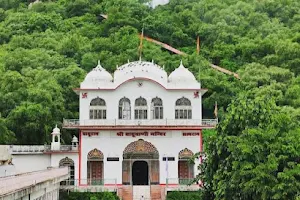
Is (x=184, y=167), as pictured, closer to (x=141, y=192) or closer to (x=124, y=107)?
(x=141, y=192)

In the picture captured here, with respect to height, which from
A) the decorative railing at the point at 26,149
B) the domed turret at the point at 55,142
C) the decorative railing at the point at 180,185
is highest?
the domed turret at the point at 55,142

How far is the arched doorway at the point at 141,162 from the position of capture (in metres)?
36.2

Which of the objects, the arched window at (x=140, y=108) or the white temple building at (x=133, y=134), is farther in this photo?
the arched window at (x=140, y=108)

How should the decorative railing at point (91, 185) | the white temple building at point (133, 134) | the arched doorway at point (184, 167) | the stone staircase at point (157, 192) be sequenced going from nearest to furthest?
the decorative railing at point (91, 185)
the stone staircase at point (157, 192)
the white temple building at point (133, 134)
the arched doorway at point (184, 167)

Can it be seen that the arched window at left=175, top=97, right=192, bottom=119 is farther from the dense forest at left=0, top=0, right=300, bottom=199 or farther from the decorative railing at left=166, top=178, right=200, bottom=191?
the decorative railing at left=166, top=178, right=200, bottom=191

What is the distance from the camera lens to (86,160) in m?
35.9

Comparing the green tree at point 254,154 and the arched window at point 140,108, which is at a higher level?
the arched window at point 140,108

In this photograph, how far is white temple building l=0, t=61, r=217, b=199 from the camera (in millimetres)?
35719

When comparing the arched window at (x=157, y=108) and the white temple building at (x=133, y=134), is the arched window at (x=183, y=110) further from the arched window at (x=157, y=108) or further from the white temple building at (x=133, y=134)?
the arched window at (x=157, y=108)

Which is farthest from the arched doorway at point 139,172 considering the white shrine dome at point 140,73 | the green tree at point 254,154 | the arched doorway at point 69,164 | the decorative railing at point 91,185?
the green tree at point 254,154

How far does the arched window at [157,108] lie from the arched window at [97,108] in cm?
277

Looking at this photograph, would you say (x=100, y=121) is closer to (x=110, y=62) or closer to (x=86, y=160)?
(x=86, y=160)

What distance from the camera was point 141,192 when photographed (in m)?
34.4

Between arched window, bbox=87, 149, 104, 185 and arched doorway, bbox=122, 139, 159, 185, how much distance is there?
1300 mm
